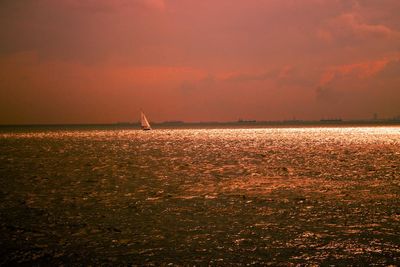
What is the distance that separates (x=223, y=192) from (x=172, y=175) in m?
13.8

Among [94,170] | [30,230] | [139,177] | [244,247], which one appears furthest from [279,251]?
[94,170]

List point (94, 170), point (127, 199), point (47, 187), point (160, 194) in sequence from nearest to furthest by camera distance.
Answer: point (127, 199)
point (160, 194)
point (47, 187)
point (94, 170)

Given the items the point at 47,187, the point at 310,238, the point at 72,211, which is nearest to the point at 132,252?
the point at 310,238

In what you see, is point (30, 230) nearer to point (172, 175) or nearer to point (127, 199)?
point (127, 199)

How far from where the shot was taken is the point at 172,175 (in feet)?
151

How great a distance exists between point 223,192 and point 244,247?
49.7 feet

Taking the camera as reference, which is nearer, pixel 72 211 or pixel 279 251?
pixel 279 251

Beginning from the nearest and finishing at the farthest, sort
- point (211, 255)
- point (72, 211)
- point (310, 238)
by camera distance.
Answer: point (211, 255) < point (310, 238) < point (72, 211)

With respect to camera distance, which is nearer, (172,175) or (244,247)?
(244,247)

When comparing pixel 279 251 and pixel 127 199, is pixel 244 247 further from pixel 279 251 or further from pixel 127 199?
pixel 127 199

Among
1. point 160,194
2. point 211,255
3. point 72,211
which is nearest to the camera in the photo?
point 211,255

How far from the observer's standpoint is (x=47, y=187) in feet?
121

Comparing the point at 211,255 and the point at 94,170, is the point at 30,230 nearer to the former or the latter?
the point at 211,255

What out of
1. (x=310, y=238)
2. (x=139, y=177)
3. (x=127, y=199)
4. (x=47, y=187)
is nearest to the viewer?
(x=310, y=238)
